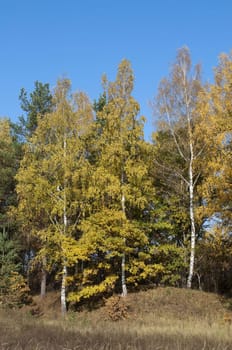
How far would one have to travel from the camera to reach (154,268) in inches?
763

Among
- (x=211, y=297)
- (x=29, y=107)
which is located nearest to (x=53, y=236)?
(x=211, y=297)

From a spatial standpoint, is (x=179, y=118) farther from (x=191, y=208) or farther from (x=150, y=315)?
(x=150, y=315)

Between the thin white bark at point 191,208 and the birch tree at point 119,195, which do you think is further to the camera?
the thin white bark at point 191,208

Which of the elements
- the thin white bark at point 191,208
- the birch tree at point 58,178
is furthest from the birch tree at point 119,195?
the thin white bark at point 191,208

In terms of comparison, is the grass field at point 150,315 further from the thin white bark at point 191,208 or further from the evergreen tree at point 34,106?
the evergreen tree at point 34,106

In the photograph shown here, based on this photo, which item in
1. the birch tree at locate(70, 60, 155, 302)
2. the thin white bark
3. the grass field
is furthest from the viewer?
the thin white bark

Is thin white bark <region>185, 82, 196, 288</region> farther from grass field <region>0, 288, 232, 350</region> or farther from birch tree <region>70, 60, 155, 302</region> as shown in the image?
birch tree <region>70, 60, 155, 302</region>

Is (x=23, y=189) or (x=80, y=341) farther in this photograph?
(x=23, y=189)

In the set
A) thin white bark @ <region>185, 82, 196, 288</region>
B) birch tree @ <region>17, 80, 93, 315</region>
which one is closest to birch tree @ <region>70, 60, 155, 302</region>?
birch tree @ <region>17, 80, 93, 315</region>

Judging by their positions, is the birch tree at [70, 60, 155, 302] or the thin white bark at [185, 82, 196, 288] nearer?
the birch tree at [70, 60, 155, 302]

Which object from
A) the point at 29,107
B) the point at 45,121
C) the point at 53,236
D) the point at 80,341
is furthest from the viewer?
the point at 29,107

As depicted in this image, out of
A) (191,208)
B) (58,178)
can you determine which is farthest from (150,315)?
(58,178)

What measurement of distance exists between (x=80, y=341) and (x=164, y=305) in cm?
1132

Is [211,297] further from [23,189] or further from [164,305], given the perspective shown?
[23,189]
